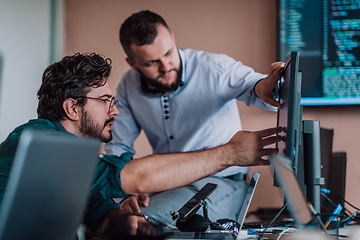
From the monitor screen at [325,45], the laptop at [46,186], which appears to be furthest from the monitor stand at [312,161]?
the monitor screen at [325,45]

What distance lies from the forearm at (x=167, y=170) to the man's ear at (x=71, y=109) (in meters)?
0.30

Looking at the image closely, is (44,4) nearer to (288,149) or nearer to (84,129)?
(84,129)

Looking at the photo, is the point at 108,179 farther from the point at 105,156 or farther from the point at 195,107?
the point at 195,107

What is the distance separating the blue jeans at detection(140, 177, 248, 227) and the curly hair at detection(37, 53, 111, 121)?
492 mm

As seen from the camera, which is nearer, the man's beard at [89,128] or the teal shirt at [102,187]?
the teal shirt at [102,187]

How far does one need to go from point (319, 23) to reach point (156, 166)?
156 cm

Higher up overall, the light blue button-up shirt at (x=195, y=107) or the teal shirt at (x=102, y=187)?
the light blue button-up shirt at (x=195, y=107)

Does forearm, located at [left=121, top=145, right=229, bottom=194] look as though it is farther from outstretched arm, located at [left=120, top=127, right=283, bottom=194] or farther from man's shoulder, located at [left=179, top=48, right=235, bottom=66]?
man's shoulder, located at [left=179, top=48, right=235, bottom=66]

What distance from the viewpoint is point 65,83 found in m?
1.16

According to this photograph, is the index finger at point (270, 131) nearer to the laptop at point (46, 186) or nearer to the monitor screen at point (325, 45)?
the laptop at point (46, 186)

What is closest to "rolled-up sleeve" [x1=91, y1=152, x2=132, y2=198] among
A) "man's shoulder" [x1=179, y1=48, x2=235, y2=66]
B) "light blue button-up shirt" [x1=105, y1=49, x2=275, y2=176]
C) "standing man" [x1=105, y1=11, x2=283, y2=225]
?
"standing man" [x1=105, y1=11, x2=283, y2=225]

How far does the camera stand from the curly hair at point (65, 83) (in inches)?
45.4

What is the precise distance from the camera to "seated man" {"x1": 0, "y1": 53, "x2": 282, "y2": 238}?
97 centimetres

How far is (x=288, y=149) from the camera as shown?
0.68 meters
